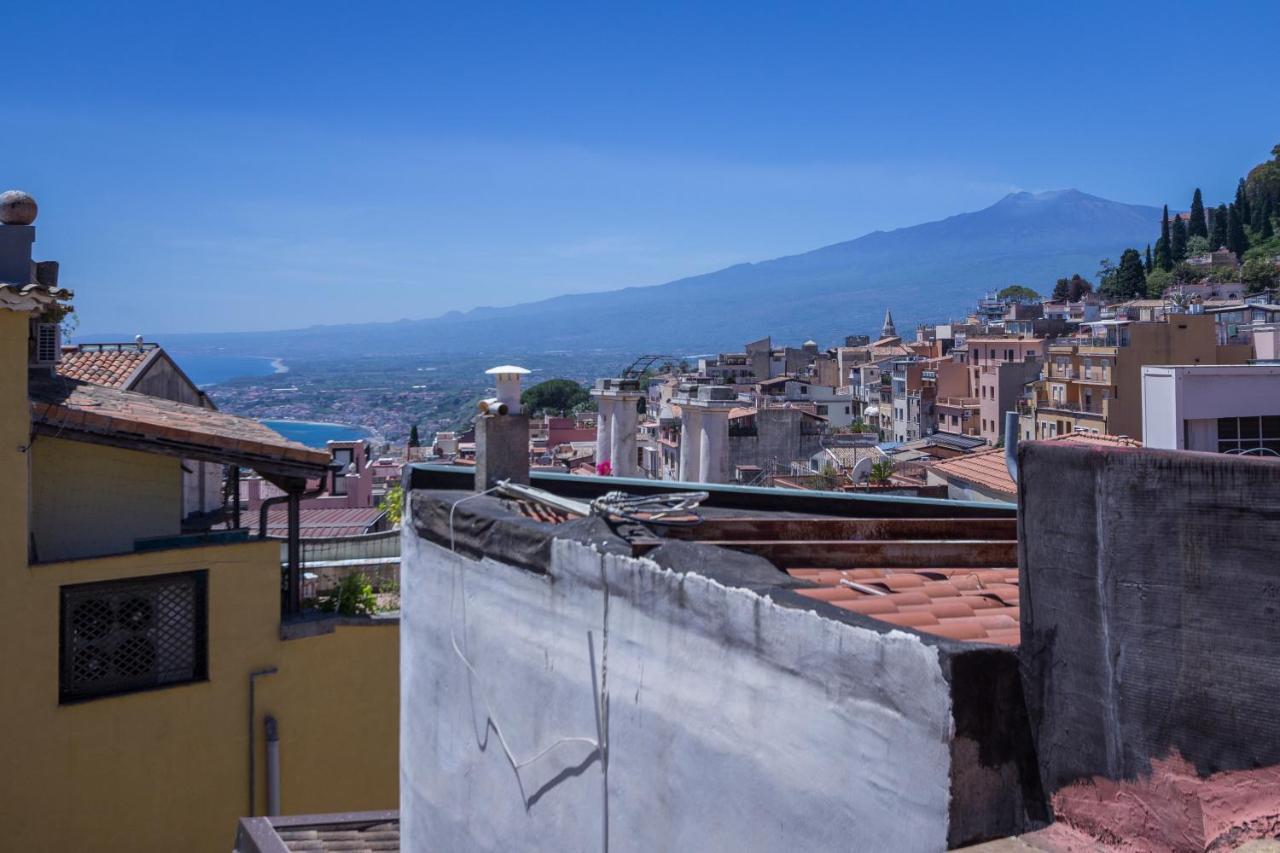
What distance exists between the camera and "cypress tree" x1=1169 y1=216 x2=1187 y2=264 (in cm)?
10362

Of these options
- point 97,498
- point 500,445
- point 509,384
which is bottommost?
point 97,498

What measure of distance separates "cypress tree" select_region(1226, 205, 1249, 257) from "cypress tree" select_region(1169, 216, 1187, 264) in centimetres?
356

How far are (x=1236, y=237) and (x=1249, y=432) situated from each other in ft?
329

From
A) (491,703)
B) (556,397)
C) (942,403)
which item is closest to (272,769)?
(491,703)

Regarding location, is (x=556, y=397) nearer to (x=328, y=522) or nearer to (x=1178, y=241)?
(x=1178, y=241)

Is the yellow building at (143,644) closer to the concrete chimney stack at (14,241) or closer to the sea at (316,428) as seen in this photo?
the concrete chimney stack at (14,241)

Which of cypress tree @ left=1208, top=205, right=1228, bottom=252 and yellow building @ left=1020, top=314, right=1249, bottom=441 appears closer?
yellow building @ left=1020, top=314, right=1249, bottom=441

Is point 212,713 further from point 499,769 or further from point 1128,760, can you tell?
point 1128,760

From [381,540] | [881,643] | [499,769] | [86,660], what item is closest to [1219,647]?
[881,643]

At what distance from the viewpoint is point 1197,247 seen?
4124 inches

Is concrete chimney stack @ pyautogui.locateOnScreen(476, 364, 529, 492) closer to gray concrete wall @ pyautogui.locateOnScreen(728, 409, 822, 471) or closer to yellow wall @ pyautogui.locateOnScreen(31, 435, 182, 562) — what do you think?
yellow wall @ pyautogui.locateOnScreen(31, 435, 182, 562)

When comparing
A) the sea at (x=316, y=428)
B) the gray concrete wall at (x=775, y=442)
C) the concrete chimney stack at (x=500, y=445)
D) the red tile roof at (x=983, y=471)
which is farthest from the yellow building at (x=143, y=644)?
the sea at (x=316, y=428)

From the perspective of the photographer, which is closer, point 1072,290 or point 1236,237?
point 1236,237

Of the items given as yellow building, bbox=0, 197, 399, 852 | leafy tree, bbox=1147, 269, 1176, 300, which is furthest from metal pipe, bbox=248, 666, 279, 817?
leafy tree, bbox=1147, 269, 1176, 300
